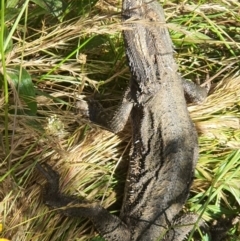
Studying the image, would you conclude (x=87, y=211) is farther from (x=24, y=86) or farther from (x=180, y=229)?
(x=24, y=86)

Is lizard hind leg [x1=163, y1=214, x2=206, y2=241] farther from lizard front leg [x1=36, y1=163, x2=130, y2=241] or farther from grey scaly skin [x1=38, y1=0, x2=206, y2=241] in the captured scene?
lizard front leg [x1=36, y1=163, x2=130, y2=241]

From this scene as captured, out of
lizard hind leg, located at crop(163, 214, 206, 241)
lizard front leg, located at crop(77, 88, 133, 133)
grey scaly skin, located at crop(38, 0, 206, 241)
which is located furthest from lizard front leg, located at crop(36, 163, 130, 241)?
lizard front leg, located at crop(77, 88, 133, 133)

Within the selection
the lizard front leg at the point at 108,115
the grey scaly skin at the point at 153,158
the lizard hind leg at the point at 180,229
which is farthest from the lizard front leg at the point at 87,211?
the lizard front leg at the point at 108,115

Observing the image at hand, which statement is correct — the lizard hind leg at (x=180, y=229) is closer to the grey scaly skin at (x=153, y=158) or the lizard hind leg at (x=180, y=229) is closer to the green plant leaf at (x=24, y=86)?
the grey scaly skin at (x=153, y=158)

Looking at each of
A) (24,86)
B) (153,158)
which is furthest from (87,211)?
(24,86)

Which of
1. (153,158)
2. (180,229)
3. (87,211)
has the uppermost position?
(153,158)

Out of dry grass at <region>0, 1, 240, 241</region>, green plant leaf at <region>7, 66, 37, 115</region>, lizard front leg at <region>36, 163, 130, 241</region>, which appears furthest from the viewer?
lizard front leg at <region>36, 163, 130, 241</region>

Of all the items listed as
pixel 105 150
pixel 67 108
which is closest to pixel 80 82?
pixel 67 108

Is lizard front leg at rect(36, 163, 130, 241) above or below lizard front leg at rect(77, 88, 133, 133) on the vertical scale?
below

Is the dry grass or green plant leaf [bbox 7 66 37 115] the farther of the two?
the dry grass
